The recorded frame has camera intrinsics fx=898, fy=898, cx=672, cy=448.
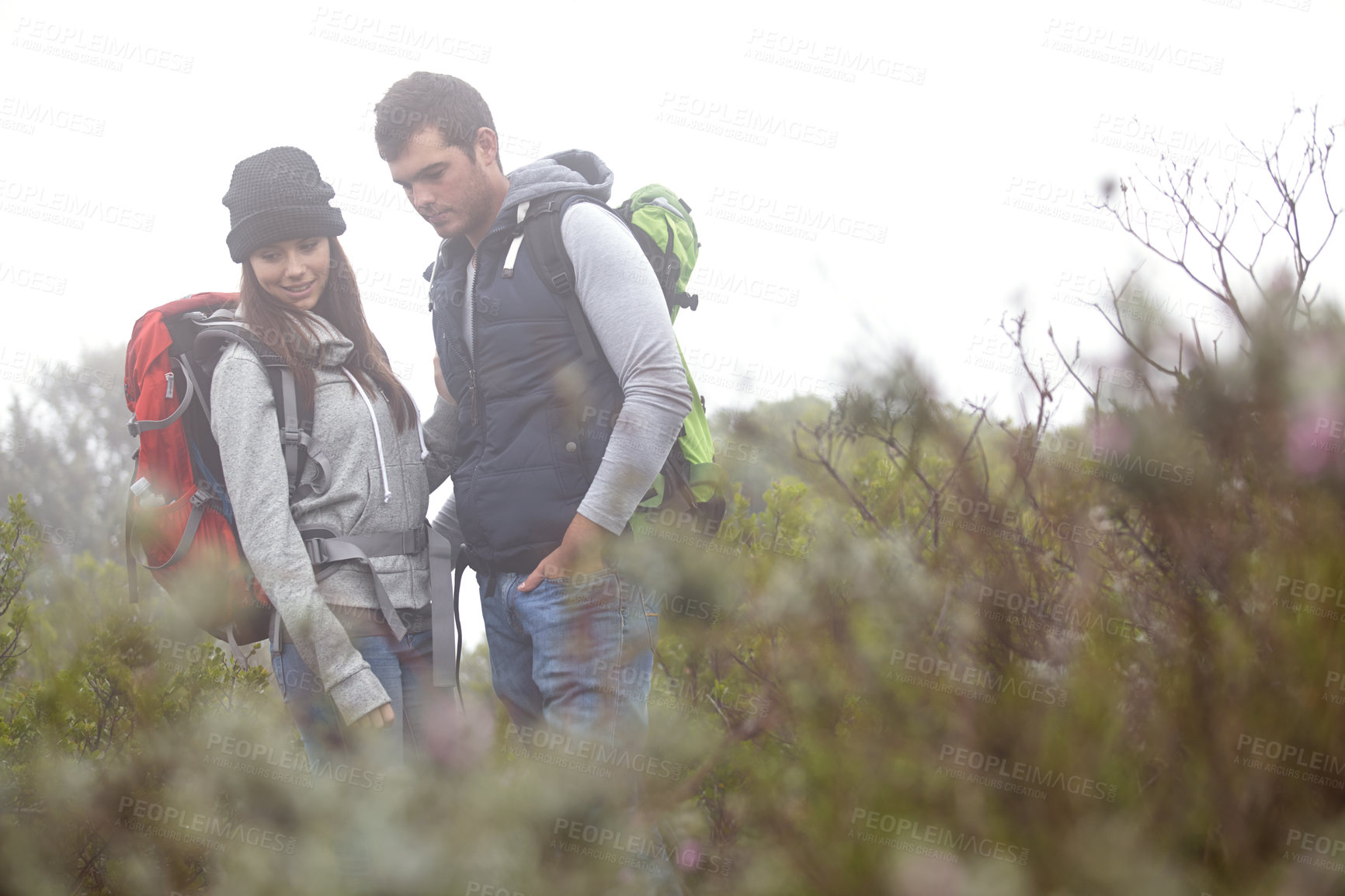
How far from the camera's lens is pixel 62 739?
3021 millimetres

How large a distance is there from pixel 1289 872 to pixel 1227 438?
1.20 meters

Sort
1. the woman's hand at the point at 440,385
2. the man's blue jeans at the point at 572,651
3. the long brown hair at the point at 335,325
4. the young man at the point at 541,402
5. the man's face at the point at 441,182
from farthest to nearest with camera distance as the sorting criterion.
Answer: the woman's hand at the point at 440,385
the man's face at the point at 441,182
the long brown hair at the point at 335,325
the young man at the point at 541,402
the man's blue jeans at the point at 572,651

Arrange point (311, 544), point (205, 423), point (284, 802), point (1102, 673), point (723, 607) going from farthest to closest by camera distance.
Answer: point (205, 423), point (311, 544), point (723, 607), point (1102, 673), point (284, 802)

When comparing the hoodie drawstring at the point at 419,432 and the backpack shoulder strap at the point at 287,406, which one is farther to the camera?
the hoodie drawstring at the point at 419,432

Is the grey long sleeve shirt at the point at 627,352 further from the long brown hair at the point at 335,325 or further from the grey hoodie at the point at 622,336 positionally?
the long brown hair at the point at 335,325

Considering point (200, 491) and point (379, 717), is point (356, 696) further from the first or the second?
point (200, 491)

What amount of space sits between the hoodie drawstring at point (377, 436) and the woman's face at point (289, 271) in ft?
0.75

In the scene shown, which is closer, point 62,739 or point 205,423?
point 205,423

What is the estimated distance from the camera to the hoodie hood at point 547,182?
7.76ft

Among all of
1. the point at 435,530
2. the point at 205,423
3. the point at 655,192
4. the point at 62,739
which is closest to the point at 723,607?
the point at 435,530

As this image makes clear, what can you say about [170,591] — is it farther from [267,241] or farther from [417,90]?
[417,90]

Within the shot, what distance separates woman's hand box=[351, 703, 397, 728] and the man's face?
124 centimetres

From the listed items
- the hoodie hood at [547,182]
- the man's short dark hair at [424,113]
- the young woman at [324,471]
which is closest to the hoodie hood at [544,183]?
the hoodie hood at [547,182]

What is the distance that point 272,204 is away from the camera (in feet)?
7.72
